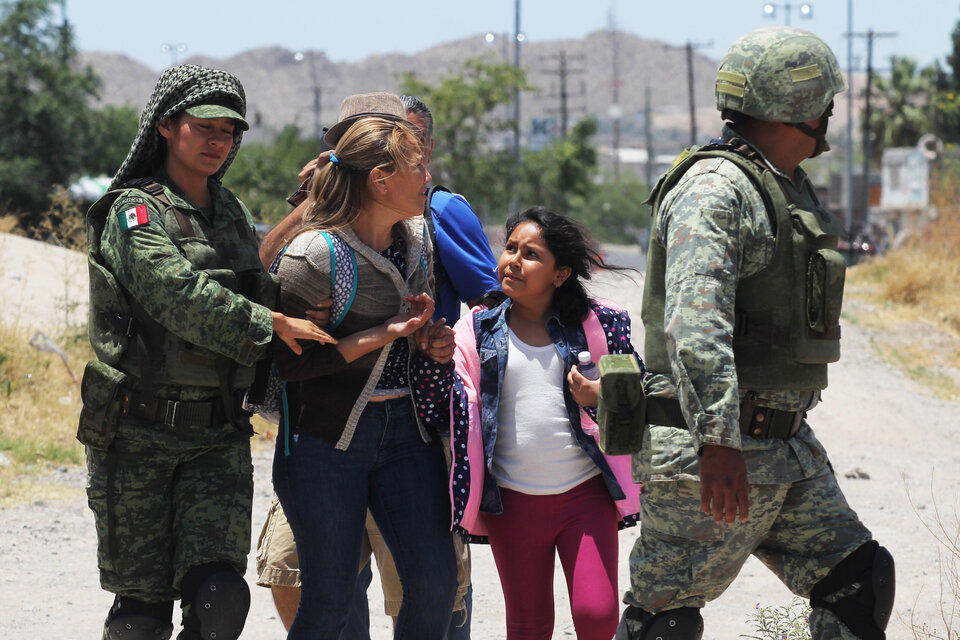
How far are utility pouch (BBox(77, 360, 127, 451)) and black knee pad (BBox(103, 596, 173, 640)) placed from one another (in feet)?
1.51

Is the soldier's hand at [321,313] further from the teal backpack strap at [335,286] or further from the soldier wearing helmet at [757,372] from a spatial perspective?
the soldier wearing helmet at [757,372]

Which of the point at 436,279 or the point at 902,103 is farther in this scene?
the point at 902,103

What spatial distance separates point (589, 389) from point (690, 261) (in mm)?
656

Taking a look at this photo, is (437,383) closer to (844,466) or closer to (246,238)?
(246,238)

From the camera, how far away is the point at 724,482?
2973 mm

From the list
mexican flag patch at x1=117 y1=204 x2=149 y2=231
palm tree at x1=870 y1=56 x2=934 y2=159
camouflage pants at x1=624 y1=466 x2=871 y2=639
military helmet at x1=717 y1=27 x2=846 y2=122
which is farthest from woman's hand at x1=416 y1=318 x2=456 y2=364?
palm tree at x1=870 y1=56 x2=934 y2=159

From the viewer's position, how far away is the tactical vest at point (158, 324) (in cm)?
343

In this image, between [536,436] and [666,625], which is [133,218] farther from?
[666,625]

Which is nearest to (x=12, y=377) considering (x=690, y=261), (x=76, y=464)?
(x=76, y=464)

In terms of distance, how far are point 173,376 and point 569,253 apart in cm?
128

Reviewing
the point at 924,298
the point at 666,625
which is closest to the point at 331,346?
the point at 666,625

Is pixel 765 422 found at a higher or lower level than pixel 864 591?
higher

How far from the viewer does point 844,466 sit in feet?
27.7

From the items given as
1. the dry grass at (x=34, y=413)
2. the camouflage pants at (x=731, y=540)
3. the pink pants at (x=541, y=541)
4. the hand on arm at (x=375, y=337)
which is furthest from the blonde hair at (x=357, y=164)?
the dry grass at (x=34, y=413)
